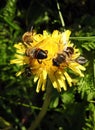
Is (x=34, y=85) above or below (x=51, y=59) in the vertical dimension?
below

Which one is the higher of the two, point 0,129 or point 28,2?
point 28,2

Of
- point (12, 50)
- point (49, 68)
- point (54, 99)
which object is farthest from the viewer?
point (12, 50)

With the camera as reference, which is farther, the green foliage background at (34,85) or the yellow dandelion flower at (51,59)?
the green foliage background at (34,85)

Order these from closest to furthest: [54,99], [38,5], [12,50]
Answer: [54,99], [12,50], [38,5]

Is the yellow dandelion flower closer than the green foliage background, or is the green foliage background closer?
the yellow dandelion flower

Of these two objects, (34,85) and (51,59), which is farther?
(34,85)

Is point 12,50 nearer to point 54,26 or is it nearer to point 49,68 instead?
point 54,26

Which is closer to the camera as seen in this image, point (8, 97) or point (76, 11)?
point (8, 97)

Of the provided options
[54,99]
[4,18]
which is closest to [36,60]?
[54,99]
